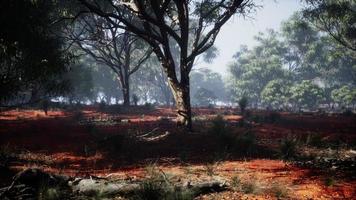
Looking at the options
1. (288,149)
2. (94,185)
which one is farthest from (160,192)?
(288,149)

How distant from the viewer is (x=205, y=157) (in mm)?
13812

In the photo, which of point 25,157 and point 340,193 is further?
point 25,157

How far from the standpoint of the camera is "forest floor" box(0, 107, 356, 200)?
858 cm

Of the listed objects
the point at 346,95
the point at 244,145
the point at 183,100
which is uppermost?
the point at 346,95

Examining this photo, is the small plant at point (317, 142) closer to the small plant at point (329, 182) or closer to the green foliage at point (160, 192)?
the small plant at point (329, 182)

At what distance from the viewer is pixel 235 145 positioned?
15.4m

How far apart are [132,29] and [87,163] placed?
7230 millimetres

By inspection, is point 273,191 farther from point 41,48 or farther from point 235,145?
point 41,48

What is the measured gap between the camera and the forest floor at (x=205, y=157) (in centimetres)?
Result: 858

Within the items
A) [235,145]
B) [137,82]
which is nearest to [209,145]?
[235,145]

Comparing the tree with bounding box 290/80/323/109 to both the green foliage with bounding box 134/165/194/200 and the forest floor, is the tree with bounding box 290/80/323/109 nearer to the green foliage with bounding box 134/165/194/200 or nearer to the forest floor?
the forest floor

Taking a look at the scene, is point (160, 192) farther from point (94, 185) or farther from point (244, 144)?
point (244, 144)

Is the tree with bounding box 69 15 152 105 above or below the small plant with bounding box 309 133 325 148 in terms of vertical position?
above

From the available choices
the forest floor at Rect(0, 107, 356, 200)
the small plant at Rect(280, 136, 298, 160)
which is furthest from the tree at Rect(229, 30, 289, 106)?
the small plant at Rect(280, 136, 298, 160)
